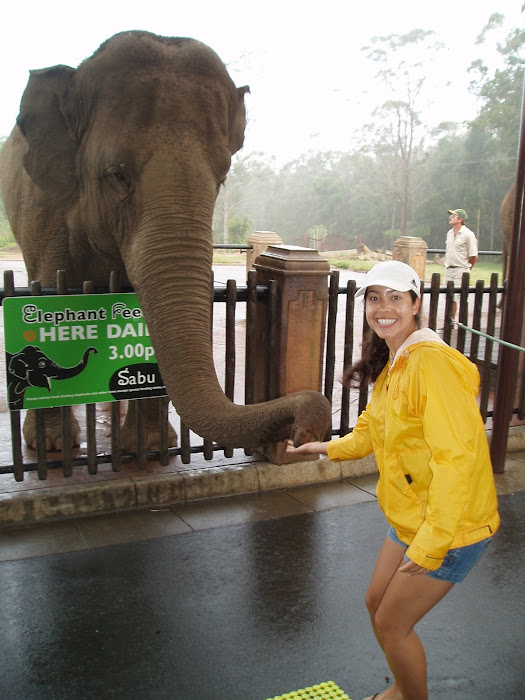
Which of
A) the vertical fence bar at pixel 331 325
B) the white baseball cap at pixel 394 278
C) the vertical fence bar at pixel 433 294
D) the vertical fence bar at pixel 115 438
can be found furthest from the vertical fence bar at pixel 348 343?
the white baseball cap at pixel 394 278

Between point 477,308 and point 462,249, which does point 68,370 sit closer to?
point 477,308

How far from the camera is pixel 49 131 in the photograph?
5.20 m

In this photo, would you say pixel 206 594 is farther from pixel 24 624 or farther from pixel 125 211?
pixel 125 211

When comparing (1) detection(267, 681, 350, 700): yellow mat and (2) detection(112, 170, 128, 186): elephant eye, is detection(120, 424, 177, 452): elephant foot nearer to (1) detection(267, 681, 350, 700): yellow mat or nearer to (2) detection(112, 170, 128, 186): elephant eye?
(2) detection(112, 170, 128, 186): elephant eye

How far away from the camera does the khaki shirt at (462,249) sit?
13.1 meters

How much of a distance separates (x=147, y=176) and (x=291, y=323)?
67.2 inches

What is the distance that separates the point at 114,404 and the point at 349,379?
2.51m

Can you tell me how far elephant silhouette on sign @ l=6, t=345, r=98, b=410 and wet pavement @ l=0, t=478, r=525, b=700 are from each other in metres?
0.92

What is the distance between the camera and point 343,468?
5.86 m

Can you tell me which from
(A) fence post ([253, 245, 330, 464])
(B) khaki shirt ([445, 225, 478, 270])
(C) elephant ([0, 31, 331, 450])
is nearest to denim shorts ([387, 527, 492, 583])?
(C) elephant ([0, 31, 331, 450])

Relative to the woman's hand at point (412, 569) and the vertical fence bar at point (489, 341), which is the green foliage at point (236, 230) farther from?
the woman's hand at point (412, 569)

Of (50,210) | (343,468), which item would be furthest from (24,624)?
(50,210)

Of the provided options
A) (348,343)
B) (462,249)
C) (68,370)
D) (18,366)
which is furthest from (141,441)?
(462,249)

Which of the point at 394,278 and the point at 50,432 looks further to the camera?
the point at 50,432
